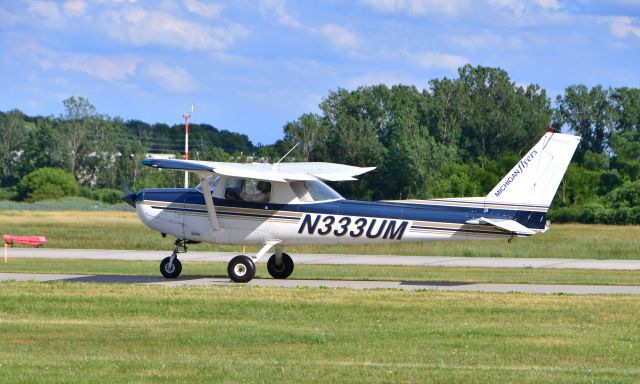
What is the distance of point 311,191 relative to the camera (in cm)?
2186

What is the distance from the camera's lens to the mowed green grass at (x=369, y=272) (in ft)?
80.9

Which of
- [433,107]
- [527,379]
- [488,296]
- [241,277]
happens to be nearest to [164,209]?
[241,277]

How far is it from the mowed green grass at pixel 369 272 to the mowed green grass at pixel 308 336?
5.57 meters

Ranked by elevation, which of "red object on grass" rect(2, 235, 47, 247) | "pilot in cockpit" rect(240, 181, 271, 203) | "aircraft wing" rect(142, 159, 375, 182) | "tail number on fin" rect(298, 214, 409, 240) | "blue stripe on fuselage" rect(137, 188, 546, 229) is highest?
"aircraft wing" rect(142, 159, 375, 182)

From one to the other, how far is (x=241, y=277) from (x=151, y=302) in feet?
14.8

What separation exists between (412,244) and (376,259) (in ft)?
24.4

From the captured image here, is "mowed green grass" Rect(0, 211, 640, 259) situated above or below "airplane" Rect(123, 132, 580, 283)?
below

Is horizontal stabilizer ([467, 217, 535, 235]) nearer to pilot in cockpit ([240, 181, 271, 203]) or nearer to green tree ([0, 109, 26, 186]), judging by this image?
pilot in cockpit ([240, 181, 271, 203])

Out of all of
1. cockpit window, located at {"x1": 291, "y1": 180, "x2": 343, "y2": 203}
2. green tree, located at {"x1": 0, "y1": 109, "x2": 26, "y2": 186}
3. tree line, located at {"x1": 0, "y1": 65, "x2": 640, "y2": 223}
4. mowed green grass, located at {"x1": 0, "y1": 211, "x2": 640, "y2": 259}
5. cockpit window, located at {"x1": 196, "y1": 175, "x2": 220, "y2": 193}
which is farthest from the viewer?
green tree, located at {"x1": 0, "y1": 109, "x2": 26, "y2": 186}

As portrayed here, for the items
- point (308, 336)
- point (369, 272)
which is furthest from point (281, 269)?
point (308, 336)

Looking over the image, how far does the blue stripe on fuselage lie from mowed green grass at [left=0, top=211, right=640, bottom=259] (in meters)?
12.8

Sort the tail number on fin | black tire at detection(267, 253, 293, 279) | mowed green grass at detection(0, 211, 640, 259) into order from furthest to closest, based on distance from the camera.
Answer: mowed green grass at detection(0, 211, 640, 259), black tire at detection(267, 253, 293, 279), the tail number on fin

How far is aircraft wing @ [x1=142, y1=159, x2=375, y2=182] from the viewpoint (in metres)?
20.4

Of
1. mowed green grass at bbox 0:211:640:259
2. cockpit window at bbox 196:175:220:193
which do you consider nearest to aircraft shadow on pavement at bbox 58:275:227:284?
cockpit window at bbox 196:175:220:193
